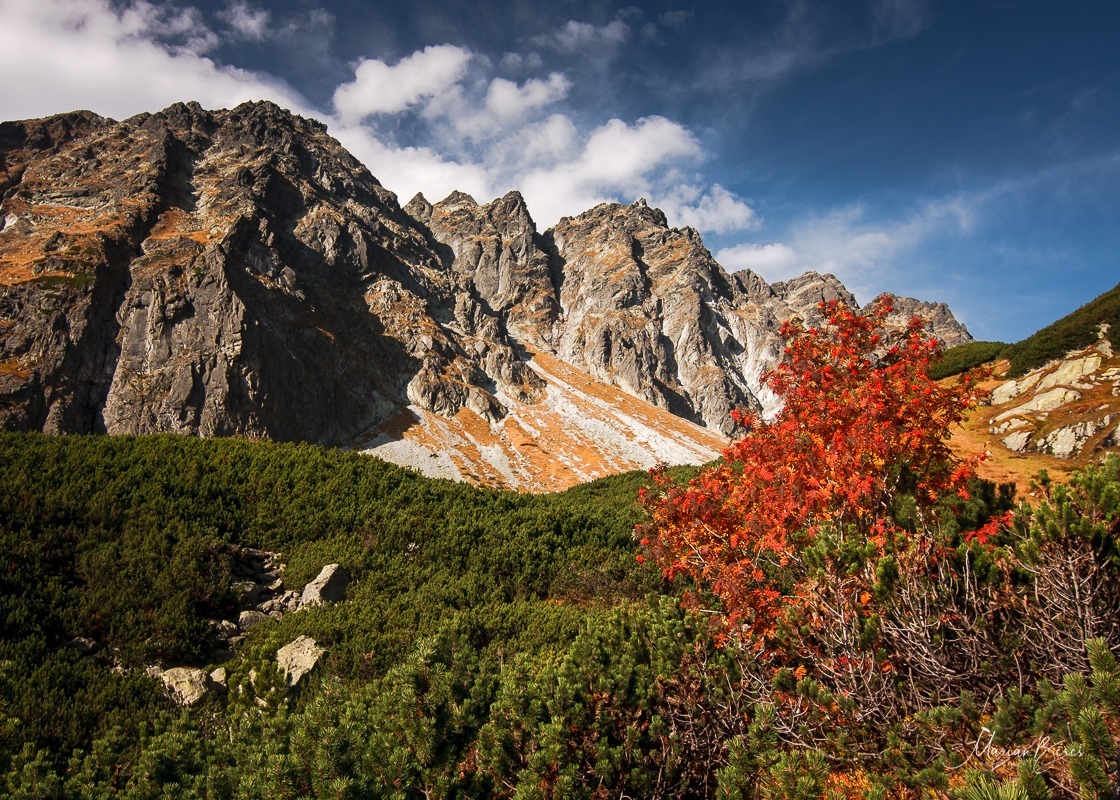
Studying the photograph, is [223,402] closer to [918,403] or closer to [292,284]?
[292,284]

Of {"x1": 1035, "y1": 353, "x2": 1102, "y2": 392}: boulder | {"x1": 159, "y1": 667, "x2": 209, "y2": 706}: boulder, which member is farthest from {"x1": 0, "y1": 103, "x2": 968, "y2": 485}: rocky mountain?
{"x1": 159, "y1": 667, "x2": 209, "y2": 706}: boulder

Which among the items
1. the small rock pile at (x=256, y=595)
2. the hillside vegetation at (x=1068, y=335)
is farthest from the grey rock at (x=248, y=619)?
the hillside vegetation at (x=1068, y=335)

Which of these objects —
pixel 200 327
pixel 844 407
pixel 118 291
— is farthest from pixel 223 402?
pixel 844 407

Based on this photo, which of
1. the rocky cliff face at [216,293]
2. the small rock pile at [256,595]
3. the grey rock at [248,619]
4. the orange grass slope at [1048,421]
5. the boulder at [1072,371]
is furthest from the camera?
the rocky cliff face at [216,293]

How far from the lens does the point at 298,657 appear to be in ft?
25.5

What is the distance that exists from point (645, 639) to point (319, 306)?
115459 millimetres

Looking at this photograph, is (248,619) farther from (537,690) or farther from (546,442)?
(546,442)

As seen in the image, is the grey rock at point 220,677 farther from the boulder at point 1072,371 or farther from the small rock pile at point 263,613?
the boulder at point 1072,371

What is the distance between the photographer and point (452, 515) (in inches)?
518

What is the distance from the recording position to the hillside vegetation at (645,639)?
3.90 metres

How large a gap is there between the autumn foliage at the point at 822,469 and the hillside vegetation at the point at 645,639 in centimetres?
6

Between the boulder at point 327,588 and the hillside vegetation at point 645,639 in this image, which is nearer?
the hillside vegetation at point 645,639

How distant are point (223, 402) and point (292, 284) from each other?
37.6 meters

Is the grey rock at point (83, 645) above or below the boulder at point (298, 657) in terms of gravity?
above
